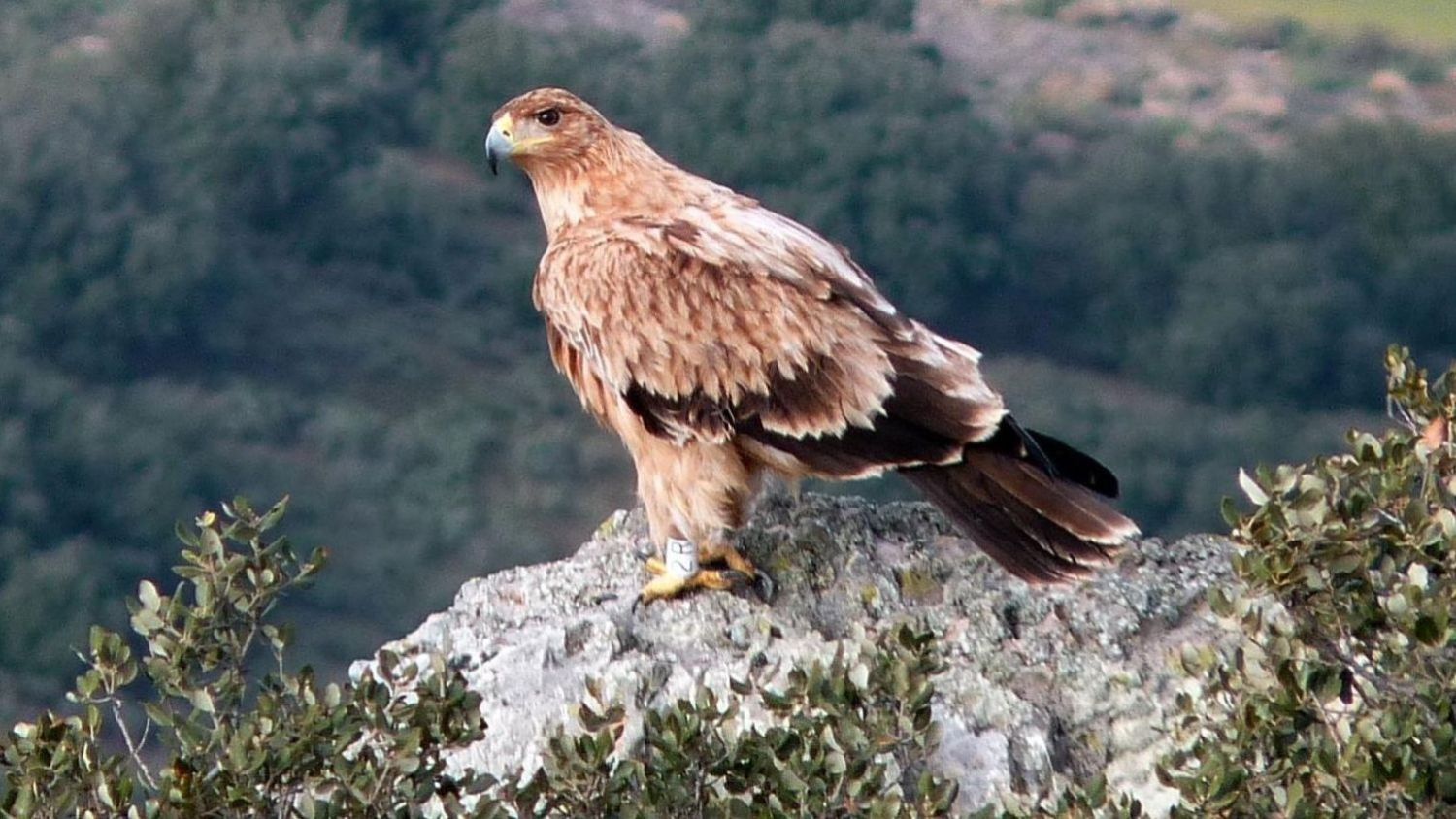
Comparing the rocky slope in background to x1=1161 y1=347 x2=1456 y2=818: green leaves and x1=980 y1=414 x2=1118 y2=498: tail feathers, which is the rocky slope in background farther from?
x1=1161 y1=347 x2=1456 y2=818: green leaves

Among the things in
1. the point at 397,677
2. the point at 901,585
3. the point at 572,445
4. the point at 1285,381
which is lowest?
the point at 1285,381

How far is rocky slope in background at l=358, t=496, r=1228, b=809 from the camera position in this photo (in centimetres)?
484

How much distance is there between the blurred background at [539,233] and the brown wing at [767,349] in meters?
20.0

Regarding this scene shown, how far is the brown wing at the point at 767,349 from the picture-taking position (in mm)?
5609

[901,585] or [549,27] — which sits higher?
[901,585]

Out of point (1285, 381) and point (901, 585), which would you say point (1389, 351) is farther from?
point (1285, 381)

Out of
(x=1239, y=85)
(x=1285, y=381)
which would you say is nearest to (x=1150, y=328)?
(x=1285, y=381)

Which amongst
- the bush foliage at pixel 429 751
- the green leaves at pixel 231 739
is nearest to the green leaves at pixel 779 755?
the bush foliage at pixel 429 751

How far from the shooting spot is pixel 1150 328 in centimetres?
3622

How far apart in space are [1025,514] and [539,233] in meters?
32.7

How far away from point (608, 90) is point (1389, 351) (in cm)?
3391

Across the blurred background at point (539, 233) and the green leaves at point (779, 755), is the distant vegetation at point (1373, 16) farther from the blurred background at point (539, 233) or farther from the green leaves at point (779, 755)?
the green leaves at point (779, 755)

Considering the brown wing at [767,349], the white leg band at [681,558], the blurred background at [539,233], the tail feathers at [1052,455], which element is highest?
the brown wing at [767,349]

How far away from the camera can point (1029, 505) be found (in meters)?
5.33
